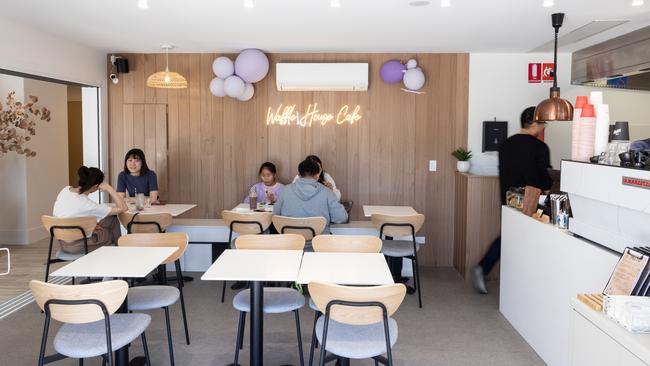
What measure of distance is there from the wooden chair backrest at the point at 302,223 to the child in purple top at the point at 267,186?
4.03 ft

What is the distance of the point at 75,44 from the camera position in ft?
20.1

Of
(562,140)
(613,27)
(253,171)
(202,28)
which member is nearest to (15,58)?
(202,28)

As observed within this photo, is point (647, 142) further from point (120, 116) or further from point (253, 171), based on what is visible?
point (120, 116)

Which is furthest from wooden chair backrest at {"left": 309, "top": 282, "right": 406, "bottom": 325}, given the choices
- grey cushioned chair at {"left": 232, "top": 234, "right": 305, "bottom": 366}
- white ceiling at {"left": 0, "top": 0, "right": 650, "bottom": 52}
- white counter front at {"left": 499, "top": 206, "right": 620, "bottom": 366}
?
white ceiling at {"left": 0, "top": 0, "right": 650, "bottom": 52}

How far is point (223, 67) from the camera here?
6371 millimetres

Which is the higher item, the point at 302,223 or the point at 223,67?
the point at 223,67

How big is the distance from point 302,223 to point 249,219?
1.90 feet

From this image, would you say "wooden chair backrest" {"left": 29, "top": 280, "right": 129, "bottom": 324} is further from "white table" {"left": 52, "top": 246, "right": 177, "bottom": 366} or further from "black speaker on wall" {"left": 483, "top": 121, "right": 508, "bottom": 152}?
"black speaker on wall" {"left": 483, "top": 121, "right": 508, "bottom": 152}

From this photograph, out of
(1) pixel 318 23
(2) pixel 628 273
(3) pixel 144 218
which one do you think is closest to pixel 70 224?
(3) pixel 144 218

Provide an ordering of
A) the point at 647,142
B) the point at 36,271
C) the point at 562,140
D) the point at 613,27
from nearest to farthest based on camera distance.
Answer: the point at 647,142
the point at 613,27
the point at 36,271
the point at 562,140

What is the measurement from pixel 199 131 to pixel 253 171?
855mm

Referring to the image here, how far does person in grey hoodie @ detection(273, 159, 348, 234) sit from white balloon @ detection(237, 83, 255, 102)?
192 centimetres

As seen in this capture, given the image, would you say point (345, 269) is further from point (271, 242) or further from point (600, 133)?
point (600, 133)

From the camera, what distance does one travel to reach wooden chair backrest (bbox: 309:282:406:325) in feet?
8.61
